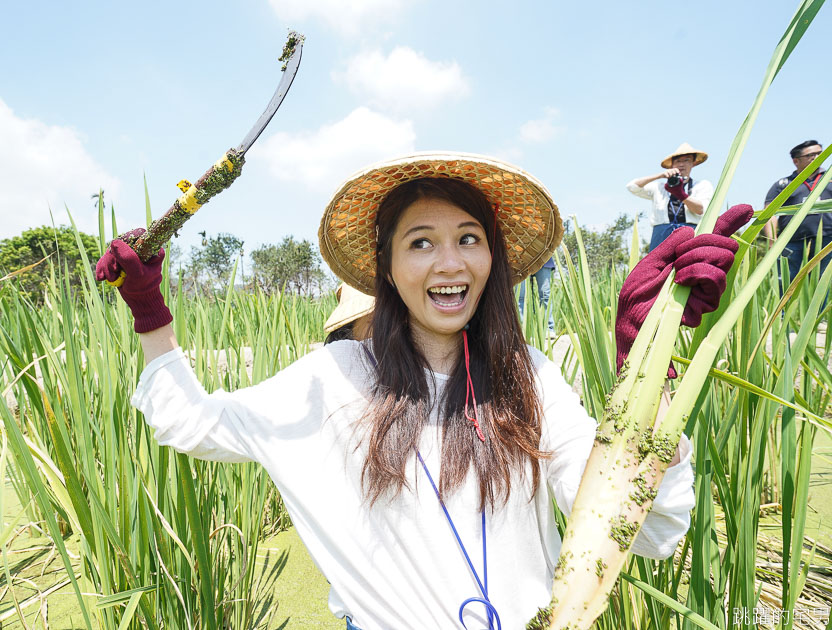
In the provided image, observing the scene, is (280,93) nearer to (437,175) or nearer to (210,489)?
(437,175)

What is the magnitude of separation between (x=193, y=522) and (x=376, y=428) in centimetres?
37

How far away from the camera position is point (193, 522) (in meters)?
0.84

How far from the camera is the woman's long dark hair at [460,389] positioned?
0.77 metres

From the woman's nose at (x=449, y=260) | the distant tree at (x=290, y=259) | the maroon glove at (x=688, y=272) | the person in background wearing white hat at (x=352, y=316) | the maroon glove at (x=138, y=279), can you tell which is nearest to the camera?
the maroon glove at (x=688, y=272)

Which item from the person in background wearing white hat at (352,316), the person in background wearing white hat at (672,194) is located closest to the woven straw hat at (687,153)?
the person in background wearing white hat at (672,194)

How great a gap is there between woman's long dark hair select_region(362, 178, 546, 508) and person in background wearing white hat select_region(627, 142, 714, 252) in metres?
2.23

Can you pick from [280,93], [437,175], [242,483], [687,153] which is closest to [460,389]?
[437,175]

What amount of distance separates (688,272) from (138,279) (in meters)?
0.75

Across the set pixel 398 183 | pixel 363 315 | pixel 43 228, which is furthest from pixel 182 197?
pixel 43 228

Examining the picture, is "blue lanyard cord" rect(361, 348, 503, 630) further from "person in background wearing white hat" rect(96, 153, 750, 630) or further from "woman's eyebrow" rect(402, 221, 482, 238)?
"woman's eyebrow" rect(402, 221, 482, 238)

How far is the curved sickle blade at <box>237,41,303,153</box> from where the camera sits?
557 mm

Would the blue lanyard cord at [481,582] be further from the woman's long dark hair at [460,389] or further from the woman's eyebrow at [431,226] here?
the woman's eyebrow at [431,226]

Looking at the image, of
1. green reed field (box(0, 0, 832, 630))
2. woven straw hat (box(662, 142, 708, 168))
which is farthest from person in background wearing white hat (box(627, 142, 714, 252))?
green reed field (box(0, 0, 832, 630))

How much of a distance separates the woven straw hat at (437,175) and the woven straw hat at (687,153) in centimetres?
274
